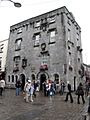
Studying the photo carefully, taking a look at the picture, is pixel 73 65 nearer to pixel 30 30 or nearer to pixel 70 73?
pixel 70 73

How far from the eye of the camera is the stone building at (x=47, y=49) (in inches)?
1069

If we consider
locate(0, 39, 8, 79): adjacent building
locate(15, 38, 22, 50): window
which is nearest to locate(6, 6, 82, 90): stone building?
locate(15, 38, 22, 50): window

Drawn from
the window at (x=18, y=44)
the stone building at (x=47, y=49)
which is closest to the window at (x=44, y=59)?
the stone building at (x=47, y=49)

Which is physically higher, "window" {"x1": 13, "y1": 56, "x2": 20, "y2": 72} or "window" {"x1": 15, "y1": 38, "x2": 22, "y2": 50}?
"window" {"x1": 15, "y1": 38, "x2": 22, "y2": 50}

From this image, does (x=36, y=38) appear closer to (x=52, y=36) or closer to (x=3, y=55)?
(x=52, y=36)

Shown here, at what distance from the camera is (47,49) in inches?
1130

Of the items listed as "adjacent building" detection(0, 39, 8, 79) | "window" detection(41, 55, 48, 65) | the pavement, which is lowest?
the pavement

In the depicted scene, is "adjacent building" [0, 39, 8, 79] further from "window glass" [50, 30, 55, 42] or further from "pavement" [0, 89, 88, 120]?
"pavement" [0, 89, 88, 120]

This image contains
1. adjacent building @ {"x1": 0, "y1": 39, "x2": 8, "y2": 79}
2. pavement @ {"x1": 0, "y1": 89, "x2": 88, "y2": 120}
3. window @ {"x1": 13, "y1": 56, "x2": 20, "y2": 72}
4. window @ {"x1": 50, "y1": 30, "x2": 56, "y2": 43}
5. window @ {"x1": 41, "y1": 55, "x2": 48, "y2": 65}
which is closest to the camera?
pavement @ {"x1": 0, "y1": 89, "x2": 88, "y2": 120}

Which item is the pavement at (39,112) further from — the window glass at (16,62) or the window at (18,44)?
the window at (18,44)

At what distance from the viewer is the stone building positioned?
27156 millimetres

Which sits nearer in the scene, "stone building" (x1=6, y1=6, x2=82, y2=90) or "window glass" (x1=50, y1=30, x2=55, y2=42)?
"stone building" (x1=6, y1=6, x2=82, y2=90)

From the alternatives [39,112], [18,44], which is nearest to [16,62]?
[18,44]

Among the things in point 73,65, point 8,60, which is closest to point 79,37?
point 73,65
